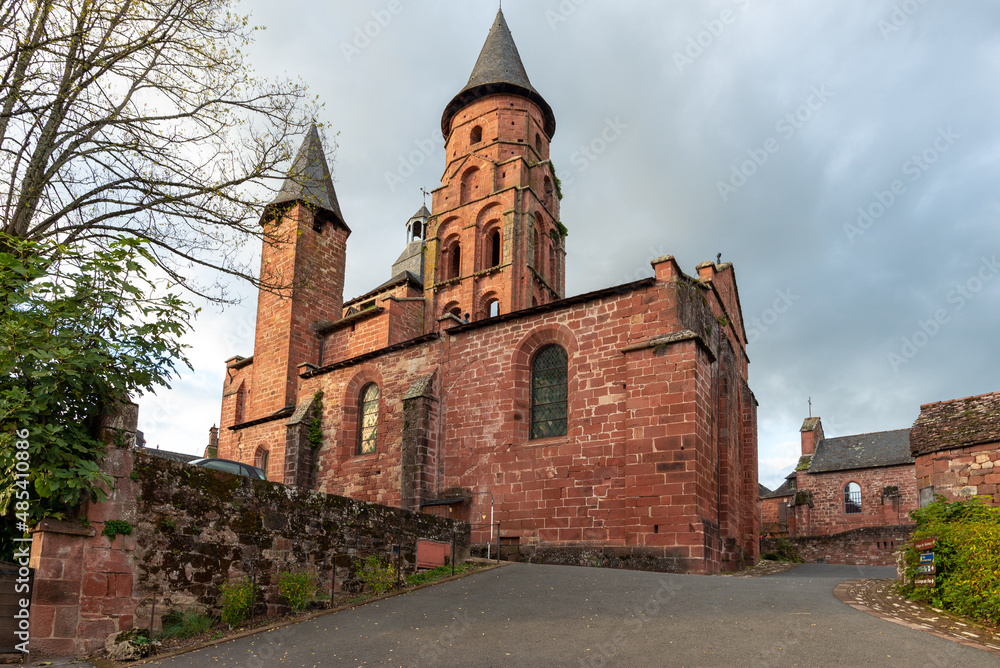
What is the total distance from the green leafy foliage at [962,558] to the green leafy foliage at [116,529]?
9842 millimetres

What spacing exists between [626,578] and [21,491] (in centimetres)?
866

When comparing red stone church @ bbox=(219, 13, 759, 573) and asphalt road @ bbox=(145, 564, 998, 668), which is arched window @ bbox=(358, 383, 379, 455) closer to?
red stone church @ bbox=(219, 13, 759, 573)

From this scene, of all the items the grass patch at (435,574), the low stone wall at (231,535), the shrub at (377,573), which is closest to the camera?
the low stone wall at (231,535)

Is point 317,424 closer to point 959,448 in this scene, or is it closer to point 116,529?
point 116,529

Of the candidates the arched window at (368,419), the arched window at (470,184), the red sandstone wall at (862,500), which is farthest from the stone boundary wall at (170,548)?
the red sandstone wall at (862,500)

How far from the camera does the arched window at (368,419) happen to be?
20.3m

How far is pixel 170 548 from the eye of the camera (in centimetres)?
847

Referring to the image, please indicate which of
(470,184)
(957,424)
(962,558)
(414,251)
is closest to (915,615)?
(962,558)

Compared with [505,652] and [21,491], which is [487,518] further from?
[21,491]

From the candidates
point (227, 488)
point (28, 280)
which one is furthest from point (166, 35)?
point (227, 488)

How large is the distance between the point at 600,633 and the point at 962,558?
192 inches

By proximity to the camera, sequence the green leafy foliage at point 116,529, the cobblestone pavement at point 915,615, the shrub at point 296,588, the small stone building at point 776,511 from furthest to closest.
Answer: the small stone building at point 776,511 → the shrub at point 296,588 → the green leafy foliage at point 116,529 → the cobblestone pavement at point 915,615

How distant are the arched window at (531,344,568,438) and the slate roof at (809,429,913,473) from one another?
27274 millimetres

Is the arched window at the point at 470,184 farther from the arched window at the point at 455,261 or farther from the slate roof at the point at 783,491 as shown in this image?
the slate roof at the point at 783,491
